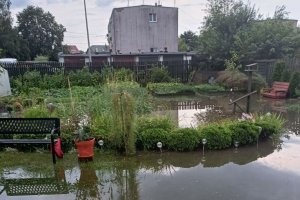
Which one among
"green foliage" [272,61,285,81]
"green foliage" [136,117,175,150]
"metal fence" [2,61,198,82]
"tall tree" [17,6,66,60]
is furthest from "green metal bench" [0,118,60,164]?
"tall tree" [17,6,66,60]

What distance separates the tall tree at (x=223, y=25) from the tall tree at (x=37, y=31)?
114 ft

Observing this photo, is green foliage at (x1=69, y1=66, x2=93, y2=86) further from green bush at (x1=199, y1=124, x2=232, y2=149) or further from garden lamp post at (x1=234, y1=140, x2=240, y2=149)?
garden lamp post at (x1=234, y1=140, x2=240, y2=149)

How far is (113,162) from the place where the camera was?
503 centimetres

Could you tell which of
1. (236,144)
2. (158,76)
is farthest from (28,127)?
(158,76)

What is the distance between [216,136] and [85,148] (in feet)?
8.31

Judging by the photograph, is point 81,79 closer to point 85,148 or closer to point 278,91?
point 278,91

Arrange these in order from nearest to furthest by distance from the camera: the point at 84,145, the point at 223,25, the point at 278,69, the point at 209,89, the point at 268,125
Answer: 1. the point at 84,145
2. the point at 268,125
3. the point at 278,69
4. the point at 209,89
5. the point at 223,25

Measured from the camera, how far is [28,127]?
214 inches

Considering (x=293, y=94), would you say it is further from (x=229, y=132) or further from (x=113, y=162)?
(x=113, y=162)

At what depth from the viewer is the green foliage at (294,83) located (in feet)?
39.9

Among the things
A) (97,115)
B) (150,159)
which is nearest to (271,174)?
(150,159)

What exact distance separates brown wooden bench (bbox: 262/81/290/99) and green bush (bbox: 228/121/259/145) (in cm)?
735

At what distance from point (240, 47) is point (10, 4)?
31948 millimetres

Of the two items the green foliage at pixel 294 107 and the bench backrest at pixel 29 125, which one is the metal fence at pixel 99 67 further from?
the bench backrest at pixel 29 125
